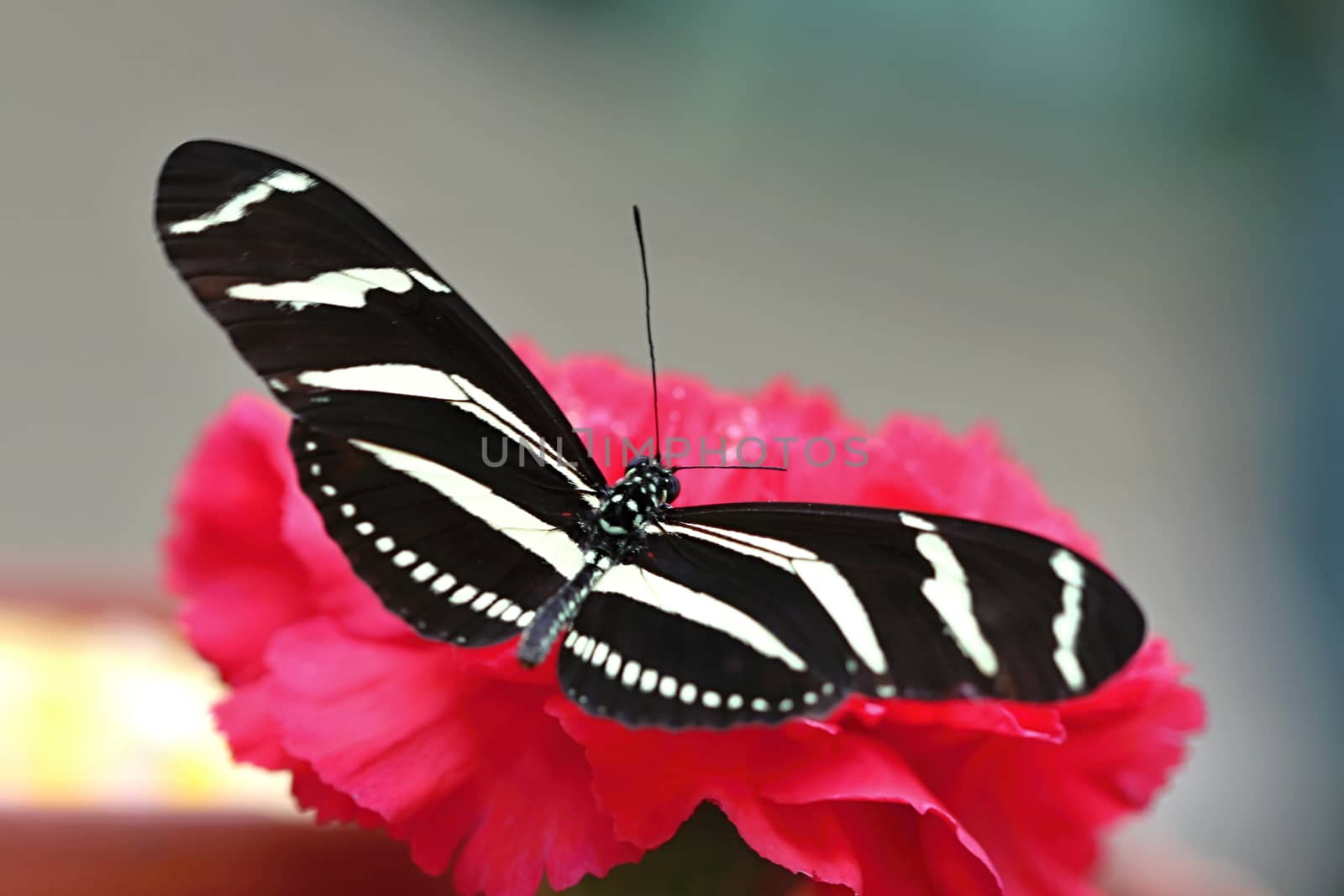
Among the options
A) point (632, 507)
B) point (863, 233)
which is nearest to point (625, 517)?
point (632, 507)

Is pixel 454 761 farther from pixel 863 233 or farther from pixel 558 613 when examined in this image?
pixel 863 233

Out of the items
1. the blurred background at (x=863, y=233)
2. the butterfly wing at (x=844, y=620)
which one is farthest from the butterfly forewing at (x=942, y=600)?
the blurred background at (x=863, y=233)

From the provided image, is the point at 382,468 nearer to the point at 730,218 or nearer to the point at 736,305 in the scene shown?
the point at 736,305

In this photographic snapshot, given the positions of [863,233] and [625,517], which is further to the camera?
[863,233]

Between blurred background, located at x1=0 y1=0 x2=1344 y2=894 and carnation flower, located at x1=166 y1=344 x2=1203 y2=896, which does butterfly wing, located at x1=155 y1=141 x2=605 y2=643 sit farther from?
blurred background, located at x1=0 y1=0 x2=1344 y2=894

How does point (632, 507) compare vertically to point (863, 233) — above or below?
below

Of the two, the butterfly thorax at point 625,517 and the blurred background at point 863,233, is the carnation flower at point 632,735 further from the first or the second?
the blurred background at point 863,233
